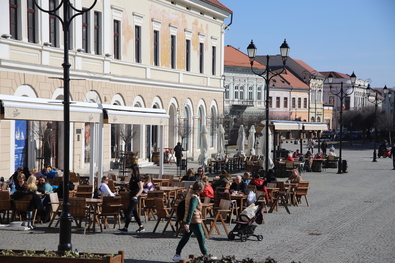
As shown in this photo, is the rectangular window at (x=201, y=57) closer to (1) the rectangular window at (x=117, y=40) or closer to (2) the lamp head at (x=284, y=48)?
(1) the rectangular window at (x=117, y=40)

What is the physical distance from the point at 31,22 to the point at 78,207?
13.9m

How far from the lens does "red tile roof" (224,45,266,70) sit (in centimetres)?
7280

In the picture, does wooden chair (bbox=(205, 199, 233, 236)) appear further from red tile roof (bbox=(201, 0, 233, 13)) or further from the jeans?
red tile roof (bbox=(201, 0, 233, 13))

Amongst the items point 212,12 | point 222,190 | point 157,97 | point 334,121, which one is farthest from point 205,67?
point 334,121

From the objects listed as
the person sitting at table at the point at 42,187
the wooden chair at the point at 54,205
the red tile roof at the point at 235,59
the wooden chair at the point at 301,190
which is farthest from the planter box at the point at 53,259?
the red tile roof at the point at 235,59

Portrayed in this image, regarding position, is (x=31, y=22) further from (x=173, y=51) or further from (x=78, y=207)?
(x=173, y=51)

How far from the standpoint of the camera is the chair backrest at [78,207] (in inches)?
567

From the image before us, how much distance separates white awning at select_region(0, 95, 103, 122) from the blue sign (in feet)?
26.0

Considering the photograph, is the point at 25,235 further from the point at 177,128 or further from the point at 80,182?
the point at 177,128

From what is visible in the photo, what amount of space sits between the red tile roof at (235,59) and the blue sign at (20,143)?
47.5 metres

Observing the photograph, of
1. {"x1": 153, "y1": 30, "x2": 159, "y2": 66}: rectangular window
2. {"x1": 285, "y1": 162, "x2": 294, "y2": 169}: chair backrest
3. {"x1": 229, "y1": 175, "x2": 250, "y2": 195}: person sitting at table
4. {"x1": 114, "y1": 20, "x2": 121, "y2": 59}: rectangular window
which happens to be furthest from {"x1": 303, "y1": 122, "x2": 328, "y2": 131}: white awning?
{"x1": 229, "y1": 175, "x2": 250, "y2": 195}: person sitting at table

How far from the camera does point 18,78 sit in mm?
25125

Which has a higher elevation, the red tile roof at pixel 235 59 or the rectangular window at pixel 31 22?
the red tile roof at pixel 235 59

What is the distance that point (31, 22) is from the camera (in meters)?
26.1
